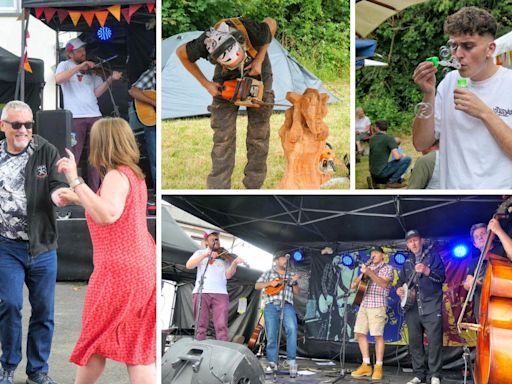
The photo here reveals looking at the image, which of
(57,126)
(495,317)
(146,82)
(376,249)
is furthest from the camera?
(146,82)

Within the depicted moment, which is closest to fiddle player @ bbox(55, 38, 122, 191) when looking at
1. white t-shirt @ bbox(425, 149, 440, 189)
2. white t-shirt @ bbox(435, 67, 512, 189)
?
white t-shirt @ bbox(425, 149, 440, 189)

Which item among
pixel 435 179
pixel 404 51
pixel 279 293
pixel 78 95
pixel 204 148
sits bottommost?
pixel 279 293

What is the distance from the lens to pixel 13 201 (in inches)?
155

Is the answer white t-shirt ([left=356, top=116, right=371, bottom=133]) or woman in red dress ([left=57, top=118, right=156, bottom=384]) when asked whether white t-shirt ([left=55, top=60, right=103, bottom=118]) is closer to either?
woman in red dress ([left=57, top=118, right=156, bottom=384])

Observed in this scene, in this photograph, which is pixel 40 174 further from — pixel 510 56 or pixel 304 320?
pixel 510 56

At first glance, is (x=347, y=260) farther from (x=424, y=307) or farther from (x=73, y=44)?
(x=73, y=44)

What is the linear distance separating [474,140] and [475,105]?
0.14m

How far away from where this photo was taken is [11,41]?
32.2 feet

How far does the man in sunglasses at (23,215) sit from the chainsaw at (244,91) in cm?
122

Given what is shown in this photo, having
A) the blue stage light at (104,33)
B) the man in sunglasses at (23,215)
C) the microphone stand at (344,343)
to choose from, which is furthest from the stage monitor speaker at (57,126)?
the blue stage light at (104,33)

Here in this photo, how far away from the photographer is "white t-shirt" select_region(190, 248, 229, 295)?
3.17 metres

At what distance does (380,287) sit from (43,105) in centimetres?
440

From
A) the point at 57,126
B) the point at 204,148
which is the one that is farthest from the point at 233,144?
the point at 57,126

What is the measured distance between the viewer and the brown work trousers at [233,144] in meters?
3.00
